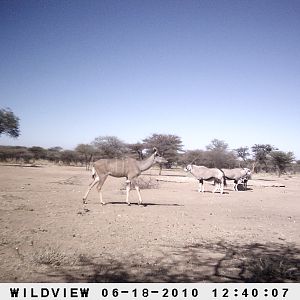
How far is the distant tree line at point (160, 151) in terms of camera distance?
147 ft

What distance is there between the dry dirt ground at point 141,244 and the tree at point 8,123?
A: 36.6m

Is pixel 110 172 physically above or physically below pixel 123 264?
above

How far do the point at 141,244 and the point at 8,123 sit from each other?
4337 centimetres

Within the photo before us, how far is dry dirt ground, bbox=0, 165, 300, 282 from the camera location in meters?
5.29

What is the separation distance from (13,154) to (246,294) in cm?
6767

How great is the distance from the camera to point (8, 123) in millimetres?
45344

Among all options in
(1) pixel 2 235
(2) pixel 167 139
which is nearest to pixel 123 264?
(1) pixel 2 235

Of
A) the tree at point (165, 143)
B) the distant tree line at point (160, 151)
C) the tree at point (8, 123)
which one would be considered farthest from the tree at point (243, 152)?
the tree at point (8, 123)

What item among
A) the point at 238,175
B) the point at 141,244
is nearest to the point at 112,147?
the point at 238,175

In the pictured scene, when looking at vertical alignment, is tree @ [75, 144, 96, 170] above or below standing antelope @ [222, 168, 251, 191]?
above

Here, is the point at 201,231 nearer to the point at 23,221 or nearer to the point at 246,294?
the point at 246,294

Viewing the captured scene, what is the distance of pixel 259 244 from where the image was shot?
7656mm

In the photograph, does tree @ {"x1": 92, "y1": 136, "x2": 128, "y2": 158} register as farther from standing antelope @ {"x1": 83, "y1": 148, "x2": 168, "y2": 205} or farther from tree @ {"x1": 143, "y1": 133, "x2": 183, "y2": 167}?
standing antelope @ {"x1": 83, "y1": 148, "x2": 168, "y2": 205}

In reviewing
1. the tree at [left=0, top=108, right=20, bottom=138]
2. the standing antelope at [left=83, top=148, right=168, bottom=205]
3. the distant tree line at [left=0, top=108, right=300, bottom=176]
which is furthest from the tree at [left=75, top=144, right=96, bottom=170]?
the standing antelope at [left=83, top=148, right=168, bottom=205]
